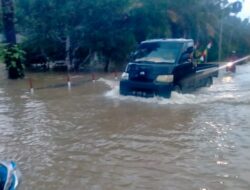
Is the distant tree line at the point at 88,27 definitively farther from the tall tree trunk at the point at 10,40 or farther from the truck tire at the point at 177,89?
the truck tire at the point at 177,89

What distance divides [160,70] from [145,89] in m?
0.76

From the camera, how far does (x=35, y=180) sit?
215 inches

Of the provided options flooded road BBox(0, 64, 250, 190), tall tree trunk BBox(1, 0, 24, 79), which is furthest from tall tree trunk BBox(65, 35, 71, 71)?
flooded road BBox(0, 64, 250, 190)

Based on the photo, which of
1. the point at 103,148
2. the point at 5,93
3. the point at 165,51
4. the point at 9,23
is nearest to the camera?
the point at 103,148

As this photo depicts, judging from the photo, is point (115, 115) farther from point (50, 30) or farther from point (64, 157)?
point (50, 30)

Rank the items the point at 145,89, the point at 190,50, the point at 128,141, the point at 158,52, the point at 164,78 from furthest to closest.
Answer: the point at 190,50
the point at 158,52
the point at 145,89
the point at 164,78
the point at 128,141

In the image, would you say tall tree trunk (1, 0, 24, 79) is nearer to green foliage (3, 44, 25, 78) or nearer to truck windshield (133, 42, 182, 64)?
green foliage (3, 44, 25, 78)

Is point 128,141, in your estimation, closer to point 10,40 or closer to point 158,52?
point 158,52

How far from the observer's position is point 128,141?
731cm

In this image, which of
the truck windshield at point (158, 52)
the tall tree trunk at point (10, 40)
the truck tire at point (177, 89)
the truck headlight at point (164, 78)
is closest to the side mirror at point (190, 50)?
the truck windshield at point (158, 52)

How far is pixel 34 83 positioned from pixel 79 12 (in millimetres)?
4957

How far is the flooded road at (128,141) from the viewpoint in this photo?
5.46 m

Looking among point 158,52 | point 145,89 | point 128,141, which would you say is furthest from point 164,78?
point 128,141

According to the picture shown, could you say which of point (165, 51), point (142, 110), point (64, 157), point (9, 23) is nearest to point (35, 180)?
point (64, 157)
